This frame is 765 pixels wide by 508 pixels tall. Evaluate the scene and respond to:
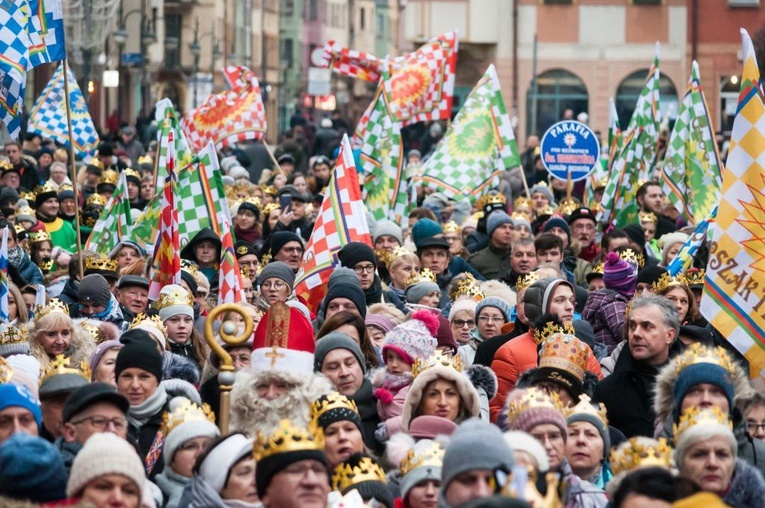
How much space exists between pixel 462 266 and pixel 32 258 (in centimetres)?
352

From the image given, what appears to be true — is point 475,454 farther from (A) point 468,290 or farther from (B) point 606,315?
(A) point 468,290

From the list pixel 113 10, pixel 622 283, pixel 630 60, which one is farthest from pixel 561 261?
pixel 630 60

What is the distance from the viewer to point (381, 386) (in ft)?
33.8

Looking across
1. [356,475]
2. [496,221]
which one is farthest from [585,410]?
[496,221]

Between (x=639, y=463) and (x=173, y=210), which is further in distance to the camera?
(x=173, y=210)

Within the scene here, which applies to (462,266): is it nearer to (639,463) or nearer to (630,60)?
(639,463)

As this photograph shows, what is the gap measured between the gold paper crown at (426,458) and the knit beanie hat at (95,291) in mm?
5231

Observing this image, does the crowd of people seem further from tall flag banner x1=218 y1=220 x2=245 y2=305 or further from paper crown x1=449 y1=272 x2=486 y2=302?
tall flag banner x1=218 y1=220 x2=245 y2=305

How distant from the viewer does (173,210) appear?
48.4 feet

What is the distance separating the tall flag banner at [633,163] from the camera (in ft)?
67.1

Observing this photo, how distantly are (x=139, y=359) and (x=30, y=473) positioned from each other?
2.56 m

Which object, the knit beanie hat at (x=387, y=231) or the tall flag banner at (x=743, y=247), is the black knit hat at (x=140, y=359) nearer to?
the tall flag banner at (x=743, y=247)

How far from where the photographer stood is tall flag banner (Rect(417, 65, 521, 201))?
21953 millimetres

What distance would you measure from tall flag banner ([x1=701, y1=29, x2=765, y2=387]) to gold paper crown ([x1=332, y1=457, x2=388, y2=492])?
122 inches
